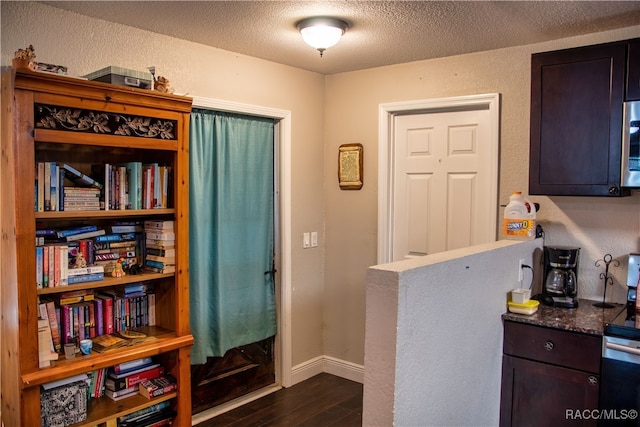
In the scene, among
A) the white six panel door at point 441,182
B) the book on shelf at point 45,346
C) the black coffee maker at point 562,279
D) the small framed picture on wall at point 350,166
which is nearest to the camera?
the book on shelf at point 45,346

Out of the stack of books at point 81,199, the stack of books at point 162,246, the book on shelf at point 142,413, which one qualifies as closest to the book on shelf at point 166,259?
the stack of books at point 162,246

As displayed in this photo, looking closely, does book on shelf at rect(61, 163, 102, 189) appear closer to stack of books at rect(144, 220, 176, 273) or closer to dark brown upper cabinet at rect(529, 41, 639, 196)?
stack of books at rect(144, 220, 176, 273)

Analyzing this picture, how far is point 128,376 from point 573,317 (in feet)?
7.57

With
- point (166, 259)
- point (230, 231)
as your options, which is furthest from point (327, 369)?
point (166, 259)

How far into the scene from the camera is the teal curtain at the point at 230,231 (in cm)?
319

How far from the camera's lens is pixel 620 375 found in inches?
91.6

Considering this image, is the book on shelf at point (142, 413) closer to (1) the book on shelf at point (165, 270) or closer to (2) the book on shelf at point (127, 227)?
(1) the book on shelf at point (165, 270)

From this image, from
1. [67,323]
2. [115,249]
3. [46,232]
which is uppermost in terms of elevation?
[46,232]

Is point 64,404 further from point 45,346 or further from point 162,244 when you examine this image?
point 162,244

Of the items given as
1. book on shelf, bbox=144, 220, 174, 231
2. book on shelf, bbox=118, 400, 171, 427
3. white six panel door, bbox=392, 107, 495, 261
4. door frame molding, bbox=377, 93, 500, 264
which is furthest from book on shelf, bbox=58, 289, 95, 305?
white six panel door, bbox=392, 107, 495, 261

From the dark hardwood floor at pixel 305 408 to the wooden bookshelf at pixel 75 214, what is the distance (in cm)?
67

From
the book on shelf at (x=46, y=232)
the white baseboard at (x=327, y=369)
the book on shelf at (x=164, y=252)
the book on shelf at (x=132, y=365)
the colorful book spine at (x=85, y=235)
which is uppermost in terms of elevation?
the book on shelf at (x=46, y=232)

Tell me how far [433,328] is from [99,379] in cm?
173

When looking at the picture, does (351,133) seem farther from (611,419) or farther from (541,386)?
(611,419)
